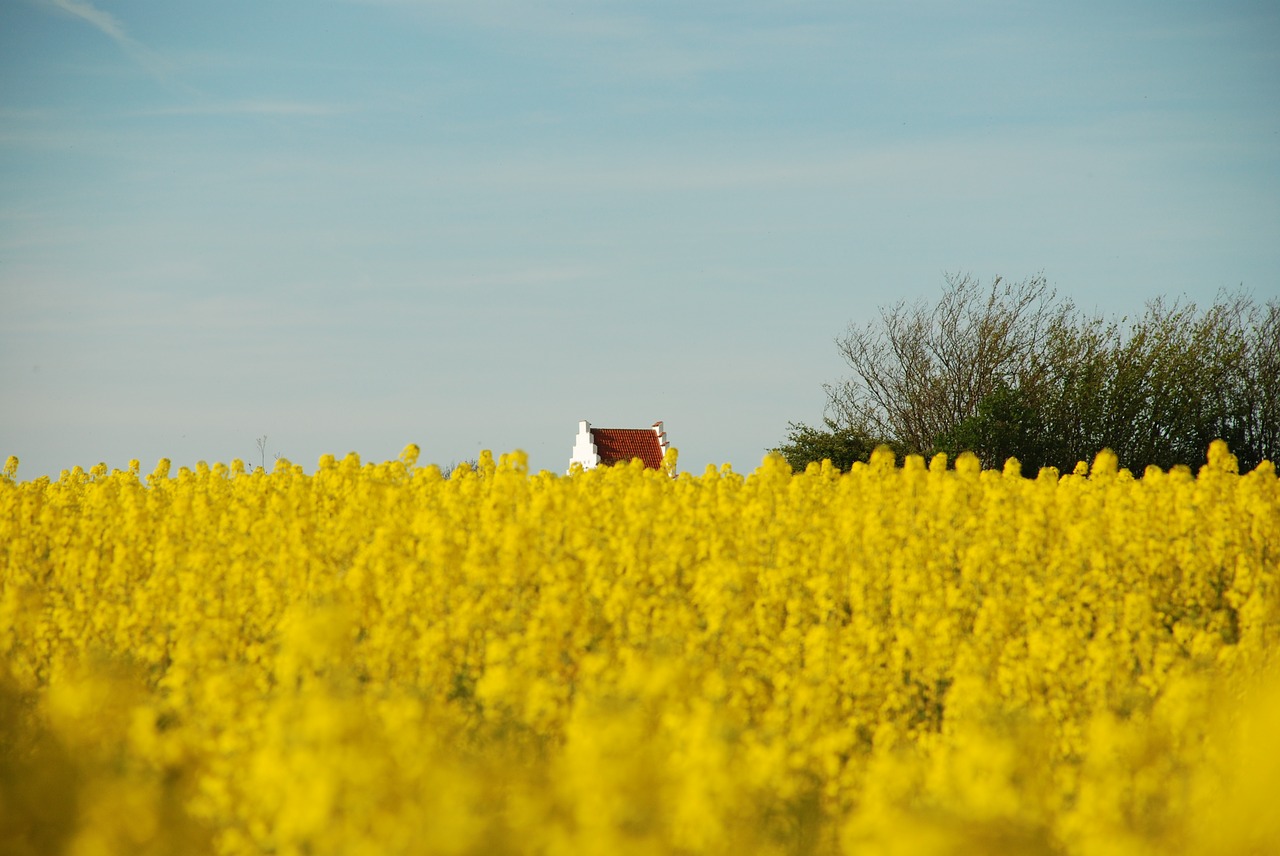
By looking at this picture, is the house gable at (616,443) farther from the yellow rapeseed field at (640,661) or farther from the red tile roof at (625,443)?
the yellow rapeseed field at (640,661)

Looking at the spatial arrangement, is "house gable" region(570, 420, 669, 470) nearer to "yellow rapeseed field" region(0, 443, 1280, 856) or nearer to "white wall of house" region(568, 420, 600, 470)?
"white wall of house" region(568, 420, 600, 470)

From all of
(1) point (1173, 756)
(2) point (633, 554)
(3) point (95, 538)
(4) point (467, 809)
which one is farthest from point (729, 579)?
(3) point (95, 538)

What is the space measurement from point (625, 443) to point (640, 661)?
4501 centimetres

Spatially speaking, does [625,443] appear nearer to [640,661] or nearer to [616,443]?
[616,443]

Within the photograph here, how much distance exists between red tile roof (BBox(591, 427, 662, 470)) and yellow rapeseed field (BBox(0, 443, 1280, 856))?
118 ft

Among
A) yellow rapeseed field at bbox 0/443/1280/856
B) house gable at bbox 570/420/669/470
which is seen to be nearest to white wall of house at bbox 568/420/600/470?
house gable at bbox 570/420/669/470

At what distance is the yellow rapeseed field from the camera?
513 centimetres

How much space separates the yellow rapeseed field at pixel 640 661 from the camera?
513 centimetres

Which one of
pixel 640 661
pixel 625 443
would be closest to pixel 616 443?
pixel 625 443

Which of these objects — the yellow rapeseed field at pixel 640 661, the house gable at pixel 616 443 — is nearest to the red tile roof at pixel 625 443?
the house gable at pixel 616 443

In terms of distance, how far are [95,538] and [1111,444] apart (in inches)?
1317

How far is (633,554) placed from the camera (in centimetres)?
1011

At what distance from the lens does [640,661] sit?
7.41 meters

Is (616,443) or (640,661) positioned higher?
(616,443)
